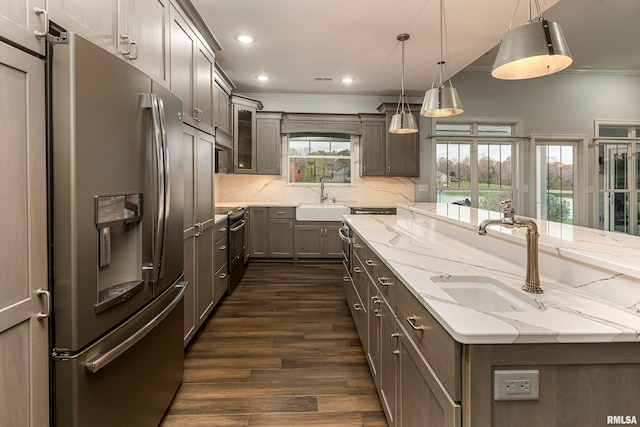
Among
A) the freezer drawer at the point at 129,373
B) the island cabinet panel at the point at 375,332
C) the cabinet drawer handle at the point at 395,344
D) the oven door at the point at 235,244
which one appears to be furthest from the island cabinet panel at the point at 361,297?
the oven door at the point at 235,244

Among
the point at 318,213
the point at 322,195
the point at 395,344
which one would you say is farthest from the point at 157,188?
the point at 322,195

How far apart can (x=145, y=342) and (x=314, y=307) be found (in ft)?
6.69

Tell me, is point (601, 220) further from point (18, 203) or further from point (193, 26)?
point (18, 203)

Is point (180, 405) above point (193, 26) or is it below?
below

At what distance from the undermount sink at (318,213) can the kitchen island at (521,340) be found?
141 inches

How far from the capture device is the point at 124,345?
126 cm

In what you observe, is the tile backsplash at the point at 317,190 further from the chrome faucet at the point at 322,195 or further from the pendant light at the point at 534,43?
the pendant light at the point at 534,43

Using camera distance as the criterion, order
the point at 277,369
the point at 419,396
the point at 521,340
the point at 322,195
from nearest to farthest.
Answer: the point at 521,340, the point at 419,396, the point at 277,369, the point at 322,195

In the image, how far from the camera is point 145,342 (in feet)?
4.78

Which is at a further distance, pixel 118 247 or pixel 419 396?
pixel 118 247

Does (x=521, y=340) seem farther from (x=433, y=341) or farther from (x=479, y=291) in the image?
(x=479, y=291)

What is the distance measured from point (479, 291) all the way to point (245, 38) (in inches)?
129

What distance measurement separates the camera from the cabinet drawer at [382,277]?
1.47 metres

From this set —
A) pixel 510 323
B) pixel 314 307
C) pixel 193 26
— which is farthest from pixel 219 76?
pixel 510 323
